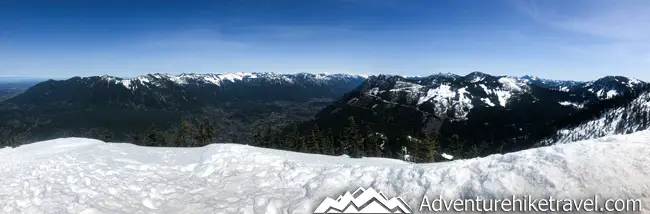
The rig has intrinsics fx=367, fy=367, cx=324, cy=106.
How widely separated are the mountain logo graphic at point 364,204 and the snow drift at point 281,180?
412mm

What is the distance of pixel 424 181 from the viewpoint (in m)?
13.5

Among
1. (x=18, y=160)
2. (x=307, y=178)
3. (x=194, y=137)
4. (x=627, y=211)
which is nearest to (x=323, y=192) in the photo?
(x=307, y=178)

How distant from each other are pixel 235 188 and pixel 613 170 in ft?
45.7

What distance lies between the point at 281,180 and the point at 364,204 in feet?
16.6

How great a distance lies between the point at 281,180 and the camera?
16812 millimetres

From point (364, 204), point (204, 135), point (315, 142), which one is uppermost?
point (364, 204)

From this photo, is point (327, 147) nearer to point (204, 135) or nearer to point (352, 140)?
point (352, 140)

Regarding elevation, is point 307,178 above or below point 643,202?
below

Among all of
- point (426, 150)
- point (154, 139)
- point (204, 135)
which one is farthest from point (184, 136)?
point (426, 150)

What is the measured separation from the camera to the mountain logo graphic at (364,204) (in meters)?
12.6

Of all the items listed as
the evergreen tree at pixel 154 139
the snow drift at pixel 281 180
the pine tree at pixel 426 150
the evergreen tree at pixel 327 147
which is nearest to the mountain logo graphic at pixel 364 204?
the snow drift at pixel 281 180

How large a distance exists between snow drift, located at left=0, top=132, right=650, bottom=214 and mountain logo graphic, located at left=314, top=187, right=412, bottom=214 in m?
0.41

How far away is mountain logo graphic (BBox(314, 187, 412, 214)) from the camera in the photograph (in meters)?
12.6

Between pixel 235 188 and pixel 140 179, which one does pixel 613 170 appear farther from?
pixel 140 179
